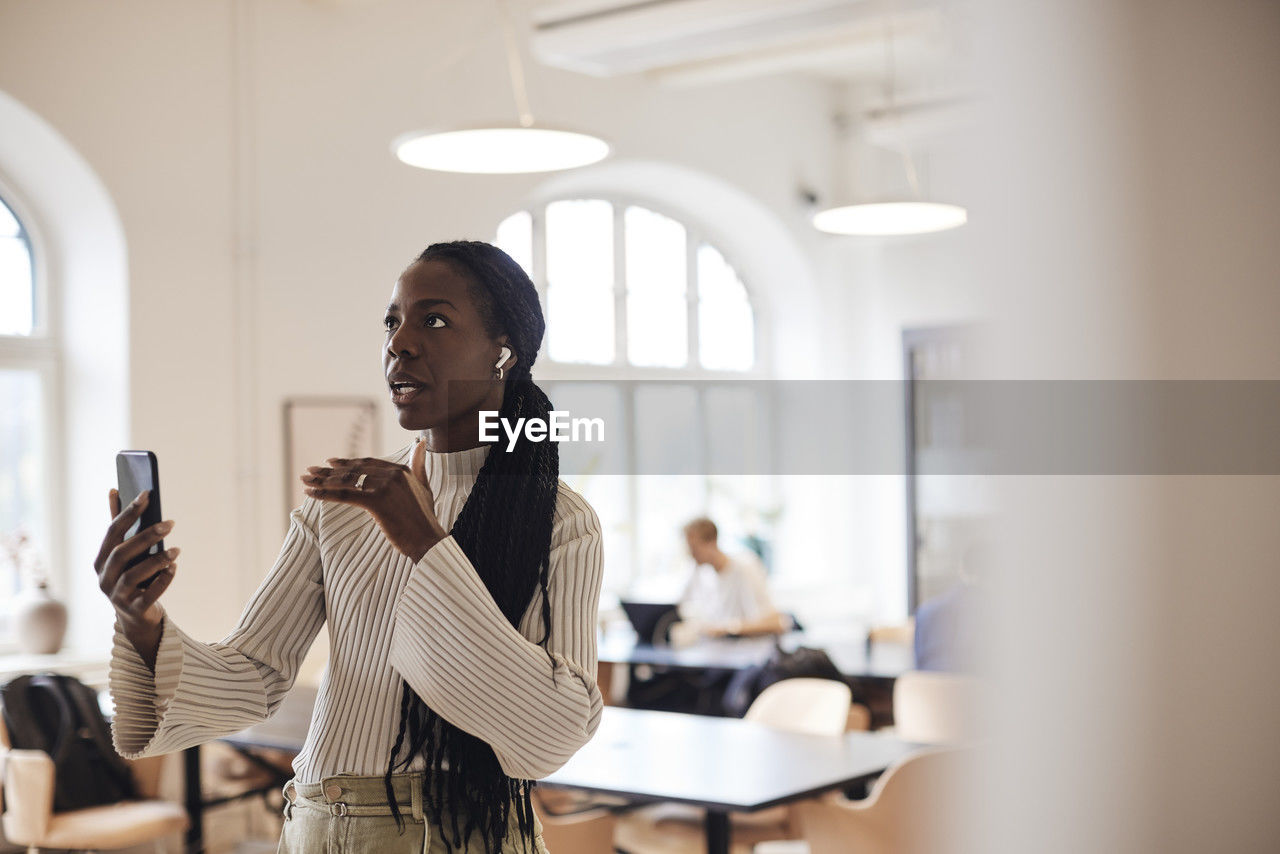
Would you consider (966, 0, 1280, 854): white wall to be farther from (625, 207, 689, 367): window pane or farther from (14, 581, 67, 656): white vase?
(625, 207, 689, 367): window pane

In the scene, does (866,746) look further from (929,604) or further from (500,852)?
(929,604)

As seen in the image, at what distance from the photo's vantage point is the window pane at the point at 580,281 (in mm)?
8148

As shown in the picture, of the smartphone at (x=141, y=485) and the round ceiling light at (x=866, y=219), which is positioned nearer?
the smartphone at (x=141, y=485)

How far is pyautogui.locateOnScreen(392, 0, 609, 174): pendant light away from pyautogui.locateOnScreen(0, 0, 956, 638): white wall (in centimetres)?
131

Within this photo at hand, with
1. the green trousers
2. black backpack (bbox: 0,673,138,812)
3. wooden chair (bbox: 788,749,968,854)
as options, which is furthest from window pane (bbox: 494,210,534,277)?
the green trousers

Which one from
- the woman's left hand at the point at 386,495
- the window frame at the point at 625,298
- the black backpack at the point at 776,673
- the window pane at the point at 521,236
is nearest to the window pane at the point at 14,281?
the window frame at the point at 625,298

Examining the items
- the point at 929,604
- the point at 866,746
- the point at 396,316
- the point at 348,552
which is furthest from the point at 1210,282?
the point at 866,746

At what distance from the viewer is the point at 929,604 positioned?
3.43 feet

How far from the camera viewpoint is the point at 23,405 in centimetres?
564

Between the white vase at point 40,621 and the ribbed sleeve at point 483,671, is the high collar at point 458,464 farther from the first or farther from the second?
the white vase at point 40,621

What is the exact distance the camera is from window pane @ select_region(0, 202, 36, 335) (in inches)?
220

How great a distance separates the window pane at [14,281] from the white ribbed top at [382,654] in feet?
15.5

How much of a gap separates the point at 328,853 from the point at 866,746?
2.66m

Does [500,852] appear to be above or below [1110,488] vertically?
below
